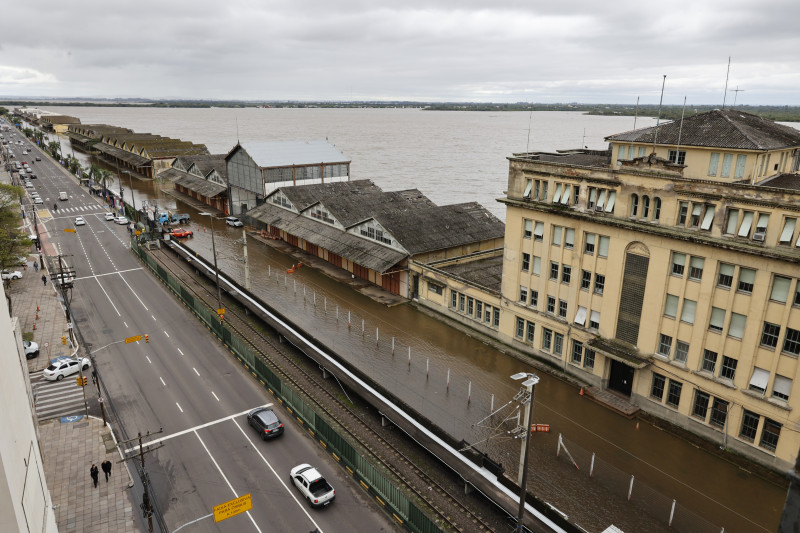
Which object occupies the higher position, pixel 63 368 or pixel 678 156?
pixel 678 156

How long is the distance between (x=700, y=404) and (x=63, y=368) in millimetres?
46404

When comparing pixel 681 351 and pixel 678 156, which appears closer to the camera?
pixel 681 351

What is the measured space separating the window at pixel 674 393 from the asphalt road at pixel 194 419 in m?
21.1

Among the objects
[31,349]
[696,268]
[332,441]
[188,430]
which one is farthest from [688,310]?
[31,349]

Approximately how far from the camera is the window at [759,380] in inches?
1203

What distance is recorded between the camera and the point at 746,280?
3105 cm

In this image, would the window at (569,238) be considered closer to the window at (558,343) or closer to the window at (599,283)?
the window at (599,283)

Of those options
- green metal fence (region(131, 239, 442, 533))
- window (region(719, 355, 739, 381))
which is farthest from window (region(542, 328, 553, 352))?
green metal fence (region(131, 239, 442, 533))

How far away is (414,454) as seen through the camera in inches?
1280

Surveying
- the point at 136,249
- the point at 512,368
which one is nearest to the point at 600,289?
the point at 512,368

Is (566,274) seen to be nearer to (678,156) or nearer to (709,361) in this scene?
(678,156)

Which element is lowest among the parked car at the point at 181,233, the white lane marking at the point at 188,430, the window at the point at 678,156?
the white lane marking at the point at 188,430

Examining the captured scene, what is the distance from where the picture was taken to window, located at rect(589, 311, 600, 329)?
129 ft

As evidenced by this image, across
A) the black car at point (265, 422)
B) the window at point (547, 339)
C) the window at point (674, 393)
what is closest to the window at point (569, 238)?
the window at point (547, 339)
